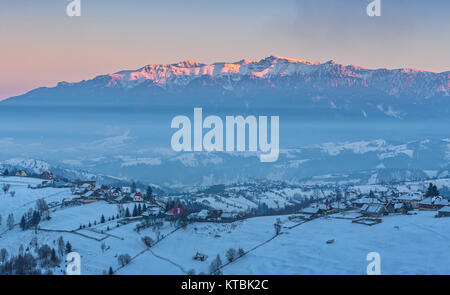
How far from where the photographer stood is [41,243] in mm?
86750

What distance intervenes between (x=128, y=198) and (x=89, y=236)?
40.2m

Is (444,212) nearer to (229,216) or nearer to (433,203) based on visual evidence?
(433,203)

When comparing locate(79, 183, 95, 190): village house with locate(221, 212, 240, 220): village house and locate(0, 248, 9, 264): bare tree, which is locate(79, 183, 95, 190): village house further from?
locate(0, 248, 9, 264): bare tree

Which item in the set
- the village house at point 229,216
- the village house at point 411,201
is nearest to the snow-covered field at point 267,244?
the village house at point 229,216

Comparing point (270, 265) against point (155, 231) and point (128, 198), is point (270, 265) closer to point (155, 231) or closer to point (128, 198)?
point (155, 231)

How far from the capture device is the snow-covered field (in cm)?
6656

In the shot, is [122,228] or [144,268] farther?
[122,228]

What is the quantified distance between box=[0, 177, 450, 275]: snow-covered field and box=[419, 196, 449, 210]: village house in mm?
5910

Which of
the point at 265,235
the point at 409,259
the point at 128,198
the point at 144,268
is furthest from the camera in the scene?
the point at 128,198

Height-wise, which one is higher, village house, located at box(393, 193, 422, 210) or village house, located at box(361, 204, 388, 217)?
village house, located at box(361, 204, 388, 217)

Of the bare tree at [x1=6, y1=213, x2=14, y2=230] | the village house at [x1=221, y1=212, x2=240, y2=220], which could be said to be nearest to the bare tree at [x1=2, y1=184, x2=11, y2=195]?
the bare tree at [x1=6, y1=213, x2=14, y2=230]
